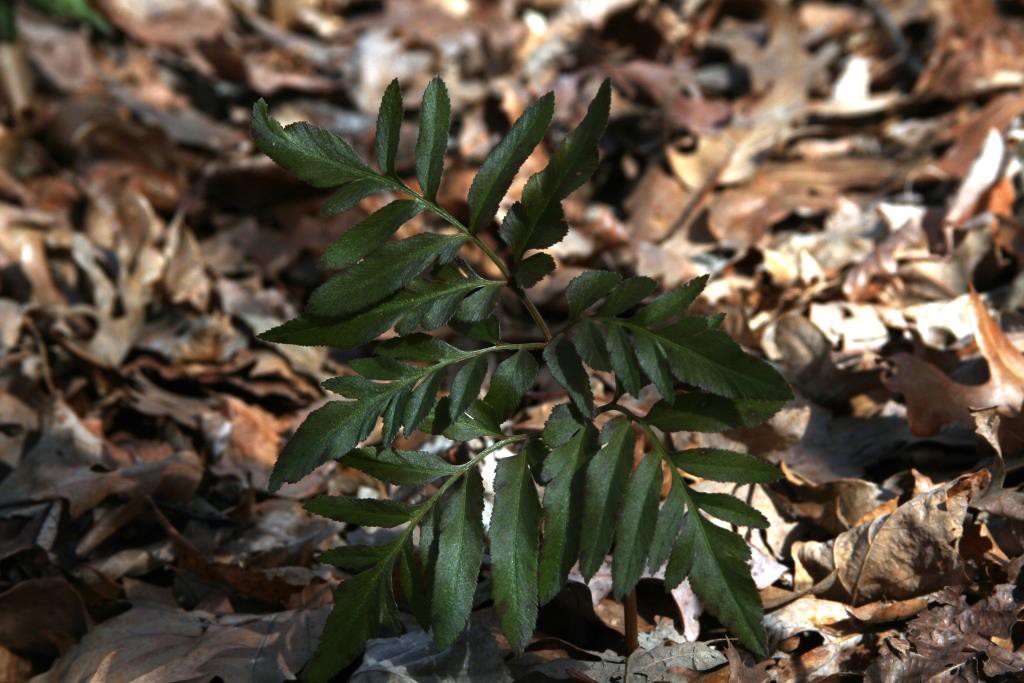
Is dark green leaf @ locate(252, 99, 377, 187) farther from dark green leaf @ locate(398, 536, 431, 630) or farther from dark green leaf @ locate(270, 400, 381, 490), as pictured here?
dark green leaf @ locate(398, 536, 431, 630)

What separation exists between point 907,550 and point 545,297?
1655 mm

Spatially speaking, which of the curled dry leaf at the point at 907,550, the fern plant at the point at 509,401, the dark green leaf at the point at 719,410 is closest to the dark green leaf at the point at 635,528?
the fern plant at the point at 509,401

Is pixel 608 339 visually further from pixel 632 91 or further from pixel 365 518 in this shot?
pixel 632 91

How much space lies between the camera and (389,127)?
60.7 inches

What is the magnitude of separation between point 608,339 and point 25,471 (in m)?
1.99

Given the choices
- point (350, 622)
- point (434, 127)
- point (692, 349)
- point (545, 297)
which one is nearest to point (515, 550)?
point (350, 622)

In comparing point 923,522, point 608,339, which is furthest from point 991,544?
point 608,339

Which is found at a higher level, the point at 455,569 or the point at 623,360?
the point at 623,360

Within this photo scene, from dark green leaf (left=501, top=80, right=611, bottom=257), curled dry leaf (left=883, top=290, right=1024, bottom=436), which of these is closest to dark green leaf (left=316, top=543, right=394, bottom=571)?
dark green leaf (left=501, top=80, right=611, bottom=257)

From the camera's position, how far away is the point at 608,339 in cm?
151

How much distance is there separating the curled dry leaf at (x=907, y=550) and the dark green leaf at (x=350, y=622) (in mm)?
1013

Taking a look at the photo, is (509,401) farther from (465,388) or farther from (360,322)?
(360,322)

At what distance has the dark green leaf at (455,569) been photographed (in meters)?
1.56

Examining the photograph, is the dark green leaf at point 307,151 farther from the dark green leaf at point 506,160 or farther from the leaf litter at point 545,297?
the leaf litter at point 545,297
